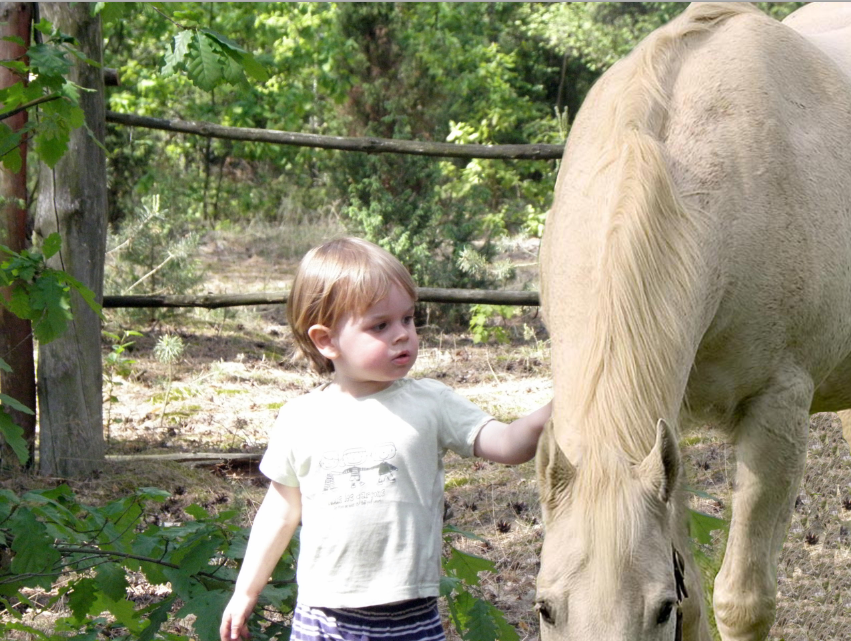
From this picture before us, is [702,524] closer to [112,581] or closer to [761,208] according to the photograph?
[761,208]

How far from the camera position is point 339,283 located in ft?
6.27

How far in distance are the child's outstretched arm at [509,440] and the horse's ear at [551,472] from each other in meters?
0.09

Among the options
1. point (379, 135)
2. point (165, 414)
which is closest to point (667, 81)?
point (165, 414)

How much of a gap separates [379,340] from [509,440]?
0.32m

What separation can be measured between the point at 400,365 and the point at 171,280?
5.39m

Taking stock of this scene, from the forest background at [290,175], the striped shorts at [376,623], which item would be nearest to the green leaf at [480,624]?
the forest background at [290,175]

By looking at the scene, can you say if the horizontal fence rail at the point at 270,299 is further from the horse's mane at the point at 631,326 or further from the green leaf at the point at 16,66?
the green leaf at the point at 16,66

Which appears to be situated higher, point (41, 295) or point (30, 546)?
point (41, 295)

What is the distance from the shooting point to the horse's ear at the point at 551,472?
1756 millimetres

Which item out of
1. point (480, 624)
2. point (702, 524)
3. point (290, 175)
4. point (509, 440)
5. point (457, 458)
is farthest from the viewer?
point (290, 175)

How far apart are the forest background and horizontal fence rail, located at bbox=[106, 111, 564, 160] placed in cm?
62

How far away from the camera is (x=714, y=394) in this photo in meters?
2.50

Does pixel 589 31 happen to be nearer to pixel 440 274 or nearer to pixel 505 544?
pixel 440 274

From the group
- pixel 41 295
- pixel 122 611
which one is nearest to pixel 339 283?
pixel 41 295
